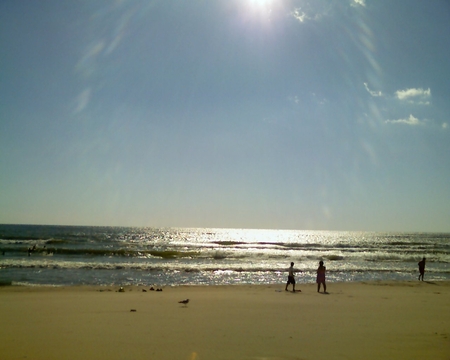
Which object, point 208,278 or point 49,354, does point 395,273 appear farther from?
point 49,354

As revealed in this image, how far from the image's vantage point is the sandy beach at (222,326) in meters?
6.56

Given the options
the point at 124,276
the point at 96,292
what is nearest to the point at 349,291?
the point at 96,292

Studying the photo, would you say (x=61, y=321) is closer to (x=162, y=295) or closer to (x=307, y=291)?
(x=162, y=295)

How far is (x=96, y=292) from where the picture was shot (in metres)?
15.0

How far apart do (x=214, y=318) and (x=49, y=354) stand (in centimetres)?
432

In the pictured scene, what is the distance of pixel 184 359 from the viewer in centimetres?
606

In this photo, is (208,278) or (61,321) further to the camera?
(208,278)

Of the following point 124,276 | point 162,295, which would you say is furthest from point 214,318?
point 124,276

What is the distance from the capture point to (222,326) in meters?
8.55

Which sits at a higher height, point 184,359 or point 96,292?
point 184,359

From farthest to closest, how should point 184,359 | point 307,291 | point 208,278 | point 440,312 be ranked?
point 208,278
point 307,291
point 440,312
point 184,359

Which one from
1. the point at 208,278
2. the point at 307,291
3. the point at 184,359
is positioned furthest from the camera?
→ the point at 208,278

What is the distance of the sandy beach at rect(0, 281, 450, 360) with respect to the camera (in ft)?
21.5

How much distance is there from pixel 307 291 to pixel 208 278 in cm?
794
